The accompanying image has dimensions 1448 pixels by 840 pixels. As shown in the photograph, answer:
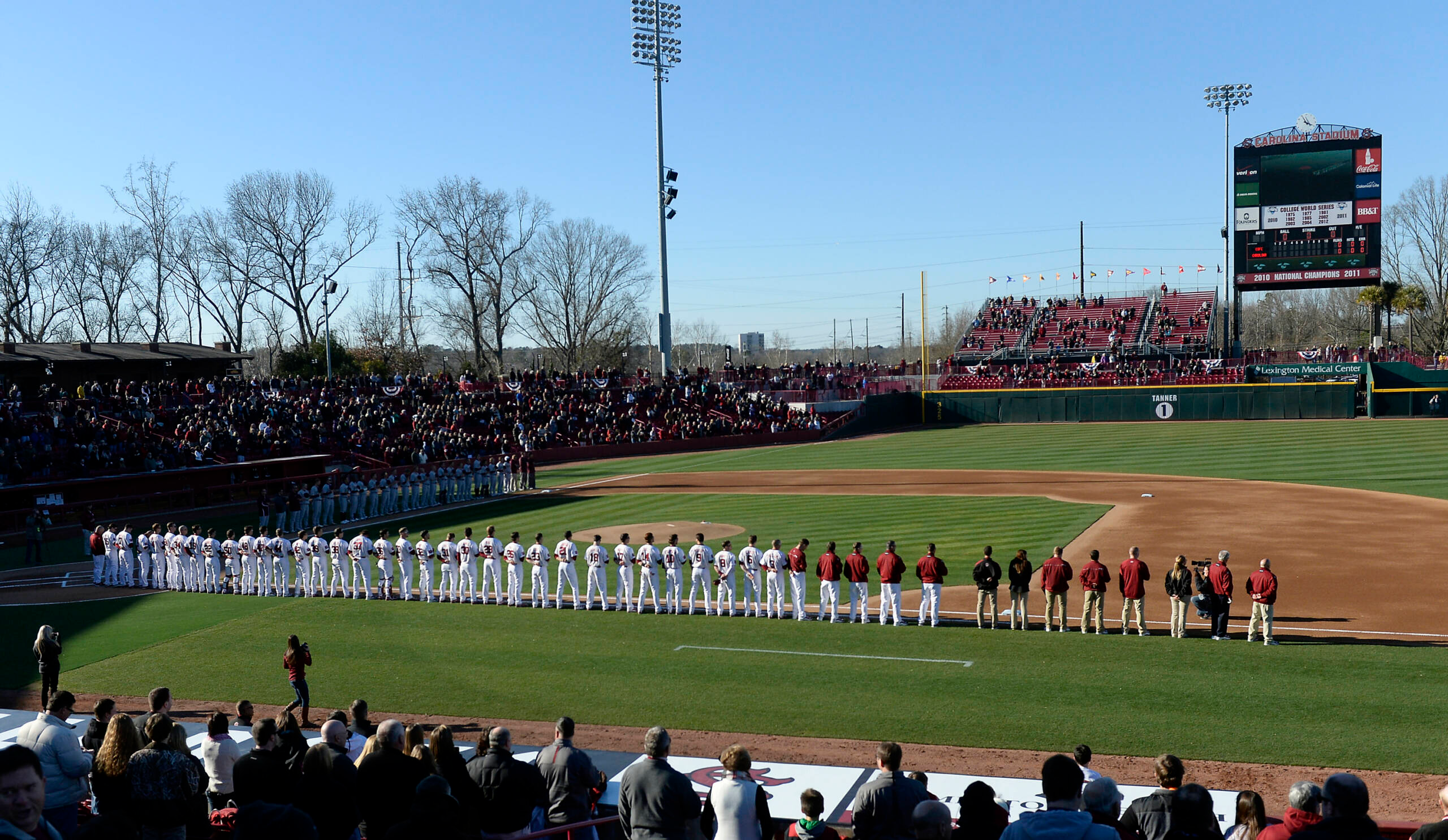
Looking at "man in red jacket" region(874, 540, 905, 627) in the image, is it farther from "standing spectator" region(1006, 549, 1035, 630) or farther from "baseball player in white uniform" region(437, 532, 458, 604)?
"baseball player in white uniform" region(437, 532, 458, 604)

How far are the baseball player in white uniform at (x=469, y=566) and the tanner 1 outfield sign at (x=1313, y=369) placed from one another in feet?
155

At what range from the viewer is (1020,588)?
15422 mm

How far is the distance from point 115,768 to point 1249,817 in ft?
21.0

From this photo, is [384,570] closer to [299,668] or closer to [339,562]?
[339,562]

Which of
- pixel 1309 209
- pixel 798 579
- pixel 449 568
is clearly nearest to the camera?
pixel 798 579

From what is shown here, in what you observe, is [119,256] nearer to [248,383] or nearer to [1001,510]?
[248,383]

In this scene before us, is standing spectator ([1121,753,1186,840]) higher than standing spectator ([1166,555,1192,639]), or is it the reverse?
standing spectator ([1121,753,1186,840])

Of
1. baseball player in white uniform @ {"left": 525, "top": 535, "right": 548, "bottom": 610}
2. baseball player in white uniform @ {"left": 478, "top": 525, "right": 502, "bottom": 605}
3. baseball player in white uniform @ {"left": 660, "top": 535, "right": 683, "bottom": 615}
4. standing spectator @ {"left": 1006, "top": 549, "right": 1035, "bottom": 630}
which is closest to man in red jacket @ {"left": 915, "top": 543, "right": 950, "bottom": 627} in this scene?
standing spectator @ {"left": 1006, "top": 549, "right": 1035, "bottom": 630}

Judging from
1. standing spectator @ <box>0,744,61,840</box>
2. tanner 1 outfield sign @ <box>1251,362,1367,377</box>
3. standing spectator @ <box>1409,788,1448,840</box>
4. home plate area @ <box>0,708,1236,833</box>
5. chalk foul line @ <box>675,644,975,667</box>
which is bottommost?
chalk foul line @ <box>675,644,975,667</box>

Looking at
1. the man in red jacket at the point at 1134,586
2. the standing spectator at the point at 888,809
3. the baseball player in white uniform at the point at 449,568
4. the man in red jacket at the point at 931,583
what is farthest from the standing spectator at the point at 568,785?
the baseball player in white uniform at the point at 449,568

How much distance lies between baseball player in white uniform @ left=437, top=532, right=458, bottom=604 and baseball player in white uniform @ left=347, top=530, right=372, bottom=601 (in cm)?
138

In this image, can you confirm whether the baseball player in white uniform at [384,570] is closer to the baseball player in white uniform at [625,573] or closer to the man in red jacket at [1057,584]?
the baseball player in white uniform at [625,573]

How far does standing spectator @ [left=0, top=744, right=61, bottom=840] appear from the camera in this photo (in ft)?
13.9

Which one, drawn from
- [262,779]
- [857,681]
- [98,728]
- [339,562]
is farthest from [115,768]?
[339,562]
